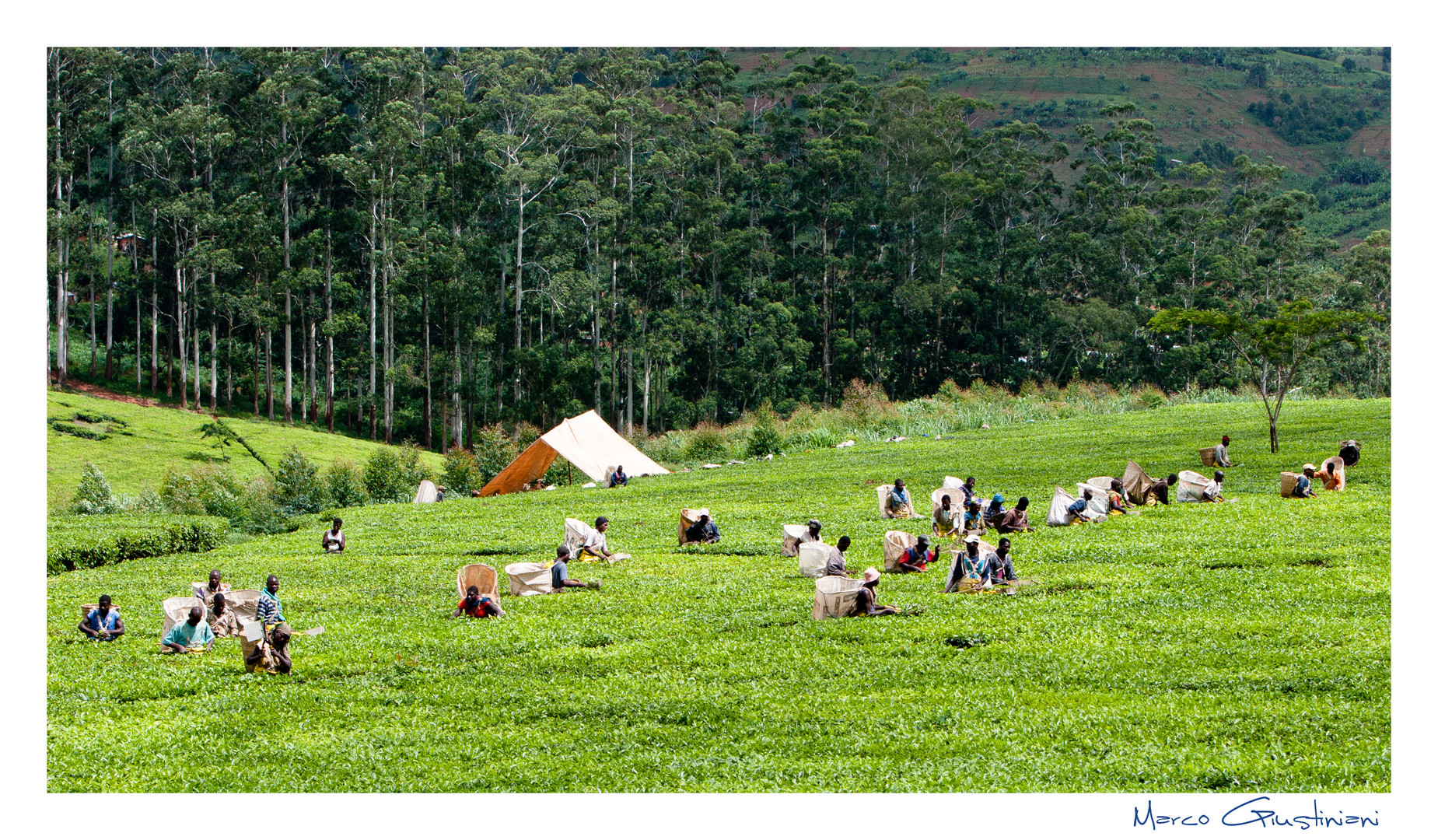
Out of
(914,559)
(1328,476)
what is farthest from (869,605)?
(1328,476)

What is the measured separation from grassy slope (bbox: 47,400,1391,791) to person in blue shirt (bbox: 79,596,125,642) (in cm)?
41

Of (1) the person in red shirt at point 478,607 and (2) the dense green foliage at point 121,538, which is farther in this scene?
(2) the dense green foliage at point 121,538

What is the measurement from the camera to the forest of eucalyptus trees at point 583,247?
245 ft

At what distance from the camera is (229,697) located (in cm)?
1550

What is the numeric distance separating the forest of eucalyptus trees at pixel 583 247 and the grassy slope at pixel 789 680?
2040 inches

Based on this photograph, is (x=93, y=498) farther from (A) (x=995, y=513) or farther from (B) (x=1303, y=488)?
(B) (x=1303, y=488)

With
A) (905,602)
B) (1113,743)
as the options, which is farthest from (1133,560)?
(1113,743)

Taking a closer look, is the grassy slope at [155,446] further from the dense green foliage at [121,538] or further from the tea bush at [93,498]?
the dense green foliage at [121,538]

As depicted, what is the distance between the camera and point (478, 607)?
19969mm

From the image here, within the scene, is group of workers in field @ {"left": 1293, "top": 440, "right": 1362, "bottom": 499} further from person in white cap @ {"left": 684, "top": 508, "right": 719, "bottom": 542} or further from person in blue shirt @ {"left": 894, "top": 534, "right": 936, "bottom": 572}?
person in white cap @ {"left": 684, "top": 508, "right": 719, "bottom": 542}

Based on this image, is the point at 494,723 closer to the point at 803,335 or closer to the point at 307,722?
the point at 307,722

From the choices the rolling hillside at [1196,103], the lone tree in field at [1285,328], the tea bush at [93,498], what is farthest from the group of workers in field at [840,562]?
the rolling hillside at [1196,103]

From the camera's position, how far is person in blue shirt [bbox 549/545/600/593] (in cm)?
2178
